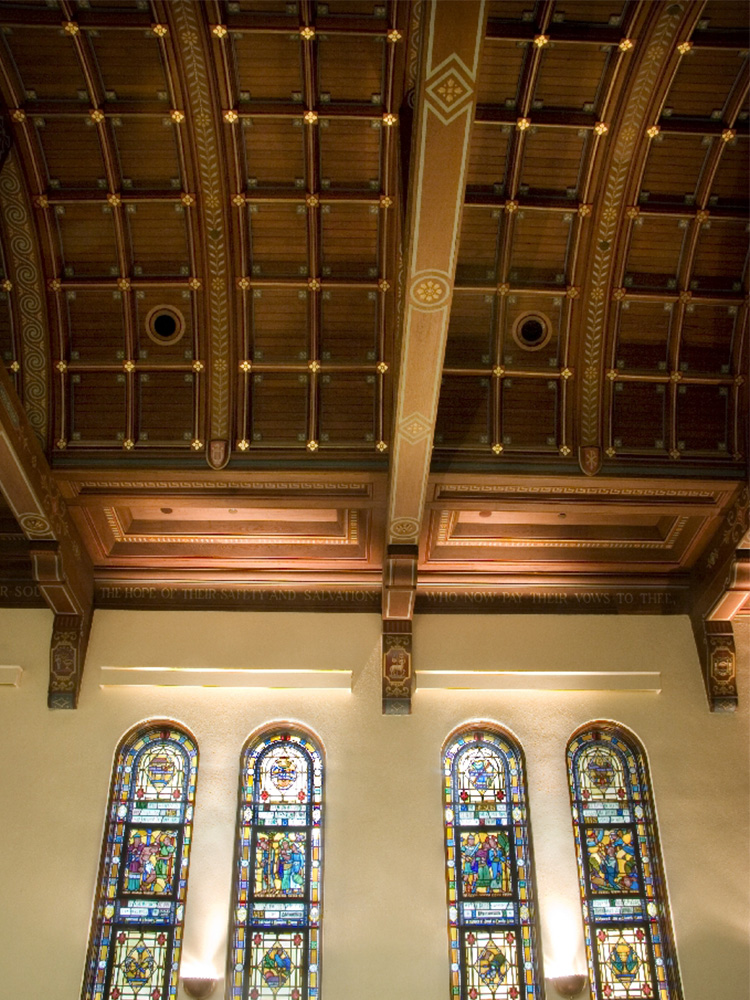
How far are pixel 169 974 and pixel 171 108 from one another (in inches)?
405

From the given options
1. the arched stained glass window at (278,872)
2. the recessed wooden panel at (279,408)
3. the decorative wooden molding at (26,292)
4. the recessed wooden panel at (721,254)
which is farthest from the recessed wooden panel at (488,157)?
the arched stained glass window at (278,872)

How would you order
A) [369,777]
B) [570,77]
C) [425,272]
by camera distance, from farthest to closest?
[369,777]
[570,77]
[425,272]

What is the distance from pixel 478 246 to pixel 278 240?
255cm

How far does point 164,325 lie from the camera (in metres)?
13.1

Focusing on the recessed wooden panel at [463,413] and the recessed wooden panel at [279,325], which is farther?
the recessed wooden panel at [463,413]

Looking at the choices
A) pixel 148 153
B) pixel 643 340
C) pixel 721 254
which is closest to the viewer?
pixel 148 153

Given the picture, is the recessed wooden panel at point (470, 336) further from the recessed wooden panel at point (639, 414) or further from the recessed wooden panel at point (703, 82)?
the recessed wooden panel at point (703, 82)

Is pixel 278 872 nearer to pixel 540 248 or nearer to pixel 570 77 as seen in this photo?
pixel 540 248

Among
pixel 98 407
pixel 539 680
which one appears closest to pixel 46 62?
pixel 98 407

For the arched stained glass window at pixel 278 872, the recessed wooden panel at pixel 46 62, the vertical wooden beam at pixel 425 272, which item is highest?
the recessed wooden panel at pixel 46 62

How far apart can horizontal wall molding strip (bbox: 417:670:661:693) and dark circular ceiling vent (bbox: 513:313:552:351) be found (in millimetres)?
4512

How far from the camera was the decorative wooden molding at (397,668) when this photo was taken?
44.6 feet

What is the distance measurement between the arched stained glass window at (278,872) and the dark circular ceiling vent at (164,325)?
5491 mm

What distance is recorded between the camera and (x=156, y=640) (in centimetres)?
1412
